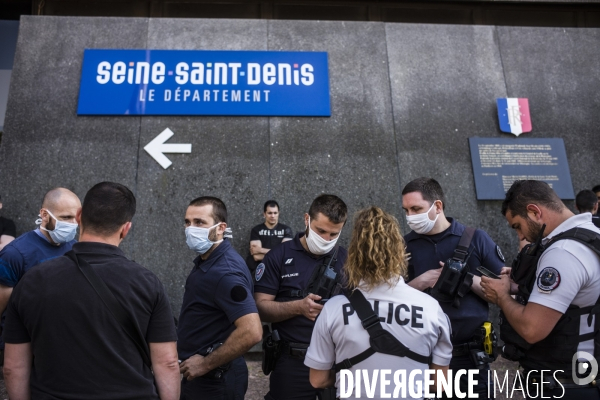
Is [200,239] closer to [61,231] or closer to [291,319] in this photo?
[291,319]

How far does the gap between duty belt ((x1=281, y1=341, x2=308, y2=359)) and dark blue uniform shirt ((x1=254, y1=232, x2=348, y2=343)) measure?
0.14 feet

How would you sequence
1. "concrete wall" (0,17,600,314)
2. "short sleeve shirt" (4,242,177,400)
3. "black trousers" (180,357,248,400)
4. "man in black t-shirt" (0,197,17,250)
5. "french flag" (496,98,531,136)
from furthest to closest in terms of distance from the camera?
"french flag" (496,98,531,136) → "concrete wall" (0,17,600,314) → "man in black t-shirt" (0,197,17,250) → "black trousers" (180,357,248,400) → "short sleeve shirt" (4,242,177,400)

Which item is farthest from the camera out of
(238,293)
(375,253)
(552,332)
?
(238,293)

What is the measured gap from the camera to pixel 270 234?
6035 mm

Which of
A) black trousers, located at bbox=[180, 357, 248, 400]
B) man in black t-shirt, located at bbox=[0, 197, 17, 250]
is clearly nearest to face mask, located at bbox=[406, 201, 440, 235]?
black trousers, located at bbox=[180, 357, 248, 400]

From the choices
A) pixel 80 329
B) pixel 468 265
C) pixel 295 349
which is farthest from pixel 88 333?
pixel 468 265

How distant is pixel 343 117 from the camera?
6.83m

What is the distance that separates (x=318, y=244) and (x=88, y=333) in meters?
1.71

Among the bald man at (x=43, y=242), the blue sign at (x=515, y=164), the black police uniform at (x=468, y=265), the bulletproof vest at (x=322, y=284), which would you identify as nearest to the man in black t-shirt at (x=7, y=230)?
the bald man at (x=43, y=242)

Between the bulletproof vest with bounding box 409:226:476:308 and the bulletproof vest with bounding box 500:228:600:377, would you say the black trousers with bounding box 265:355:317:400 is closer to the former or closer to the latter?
the bulletproof vest with bounding box 409:226:476:308

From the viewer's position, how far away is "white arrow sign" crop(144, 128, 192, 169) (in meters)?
6.45

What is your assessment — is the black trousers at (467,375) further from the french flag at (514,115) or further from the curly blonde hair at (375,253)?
the french flag at (514,115)

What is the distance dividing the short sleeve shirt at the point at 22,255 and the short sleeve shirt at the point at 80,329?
3.92 ft

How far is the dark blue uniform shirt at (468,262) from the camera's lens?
3031 millimetres
